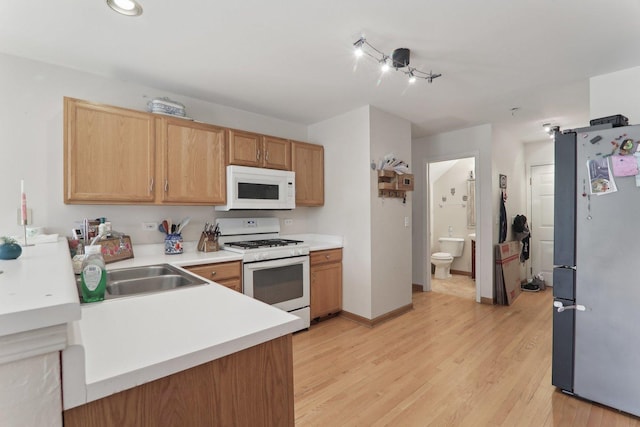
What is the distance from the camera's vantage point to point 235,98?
2.97 m

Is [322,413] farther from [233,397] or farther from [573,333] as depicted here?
[573,333]

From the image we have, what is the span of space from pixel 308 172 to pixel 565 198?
2.38 metres

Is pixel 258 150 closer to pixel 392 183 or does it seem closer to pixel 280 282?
pixel 280 282

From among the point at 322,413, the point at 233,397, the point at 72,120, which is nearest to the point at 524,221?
the point at 322,413

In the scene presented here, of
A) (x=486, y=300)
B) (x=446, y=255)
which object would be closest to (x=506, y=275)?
(x=486, y=300)

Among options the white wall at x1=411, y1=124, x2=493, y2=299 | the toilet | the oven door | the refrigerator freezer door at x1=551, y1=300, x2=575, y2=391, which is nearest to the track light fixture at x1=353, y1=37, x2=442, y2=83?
the oven door

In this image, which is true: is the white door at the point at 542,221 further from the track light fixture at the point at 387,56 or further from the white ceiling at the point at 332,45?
the track light fixture at the point at 387,56

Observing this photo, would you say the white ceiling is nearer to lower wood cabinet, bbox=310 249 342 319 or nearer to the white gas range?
the white gas range

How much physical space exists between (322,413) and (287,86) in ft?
8.37

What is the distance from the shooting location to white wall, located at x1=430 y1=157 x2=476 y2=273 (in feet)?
18.3

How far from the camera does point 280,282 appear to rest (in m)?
2.90

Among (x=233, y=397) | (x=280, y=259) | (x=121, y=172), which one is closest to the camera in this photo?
(x=233, y=397)

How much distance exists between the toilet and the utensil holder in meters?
4.15

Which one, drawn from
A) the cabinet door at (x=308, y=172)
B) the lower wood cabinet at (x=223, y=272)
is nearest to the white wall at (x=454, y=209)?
the cabinet door at (x=308, y=172)
